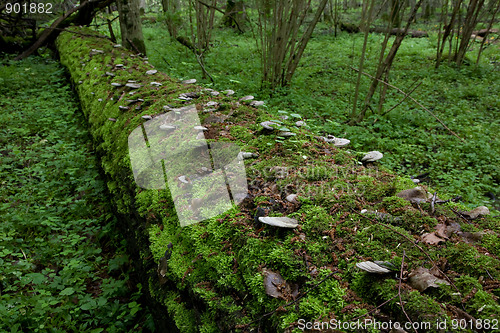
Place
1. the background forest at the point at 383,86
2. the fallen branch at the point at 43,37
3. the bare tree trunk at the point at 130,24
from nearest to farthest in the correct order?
the background forest at the point at 383,86
the bare tree trunk at the point at 130,24
the fallen branch at the point at 43,37

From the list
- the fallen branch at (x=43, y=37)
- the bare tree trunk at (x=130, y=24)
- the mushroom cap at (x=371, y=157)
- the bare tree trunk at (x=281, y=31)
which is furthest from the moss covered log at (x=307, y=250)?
the fallen branch at (x=43, y=37)

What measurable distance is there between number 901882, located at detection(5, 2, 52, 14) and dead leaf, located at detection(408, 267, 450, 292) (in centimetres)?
1306

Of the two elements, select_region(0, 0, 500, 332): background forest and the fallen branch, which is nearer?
select_region(0, 0, 500, 332): background forest

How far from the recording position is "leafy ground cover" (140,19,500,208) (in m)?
4.81

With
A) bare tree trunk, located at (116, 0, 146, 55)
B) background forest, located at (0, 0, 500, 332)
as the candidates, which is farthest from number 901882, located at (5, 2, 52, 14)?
bare tree trunk, located at (116, 0, 146, 55)

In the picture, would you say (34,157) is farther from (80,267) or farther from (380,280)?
(380,280)

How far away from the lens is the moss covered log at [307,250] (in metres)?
1.23

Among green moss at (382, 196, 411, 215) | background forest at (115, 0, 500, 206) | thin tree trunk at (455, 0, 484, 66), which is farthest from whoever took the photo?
thin tree trunk at (455, 0, 484, 66)

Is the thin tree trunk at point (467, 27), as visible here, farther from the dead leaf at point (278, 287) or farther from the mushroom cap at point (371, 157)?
the dead leaf at point (278, 287)

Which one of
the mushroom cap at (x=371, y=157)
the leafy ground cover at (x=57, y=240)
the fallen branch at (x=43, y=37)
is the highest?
the fallen branch at (x=43, y=37)

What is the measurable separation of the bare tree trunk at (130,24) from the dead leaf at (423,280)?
24.7 ft

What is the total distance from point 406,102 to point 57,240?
7635mm

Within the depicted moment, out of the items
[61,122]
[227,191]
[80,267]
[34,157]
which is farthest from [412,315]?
[61,122]

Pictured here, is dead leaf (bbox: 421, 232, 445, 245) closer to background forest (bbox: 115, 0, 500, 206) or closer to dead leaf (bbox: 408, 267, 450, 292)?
dead leaf (bbox: 408, 267, 450, 292)
